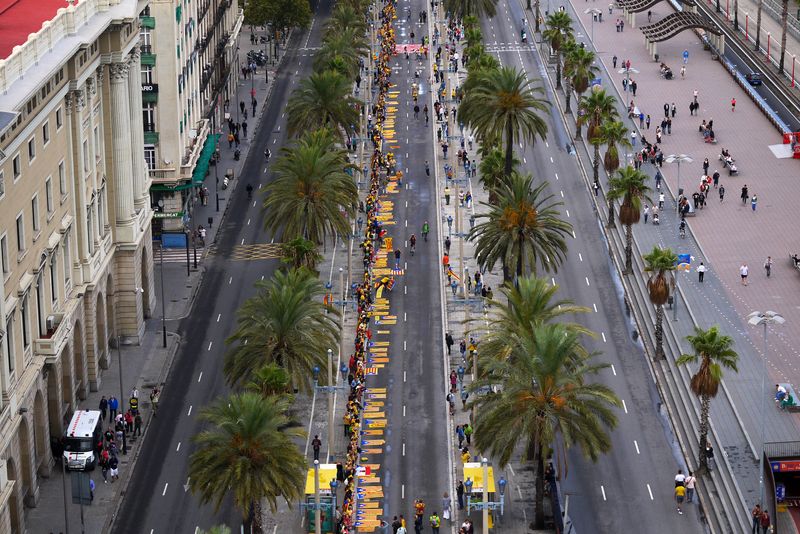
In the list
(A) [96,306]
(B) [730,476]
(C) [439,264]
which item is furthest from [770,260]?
(A) [96,306]

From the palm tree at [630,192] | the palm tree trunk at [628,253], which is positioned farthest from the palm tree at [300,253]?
the palm tree trunk at [628,253]

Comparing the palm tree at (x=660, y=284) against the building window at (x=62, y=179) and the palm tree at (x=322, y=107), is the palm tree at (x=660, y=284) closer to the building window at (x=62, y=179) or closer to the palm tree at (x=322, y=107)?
the building window at (x=62, y=179)

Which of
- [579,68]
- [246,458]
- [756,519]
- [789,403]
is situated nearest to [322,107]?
[579,68]

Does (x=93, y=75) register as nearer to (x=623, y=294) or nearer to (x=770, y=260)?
(x=623, y=294)

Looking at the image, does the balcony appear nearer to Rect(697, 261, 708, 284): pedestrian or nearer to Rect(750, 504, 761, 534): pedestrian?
Rect(697, 261, 708, 284): pedestrian

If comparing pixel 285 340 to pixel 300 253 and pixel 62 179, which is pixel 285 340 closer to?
pixel 300 253
